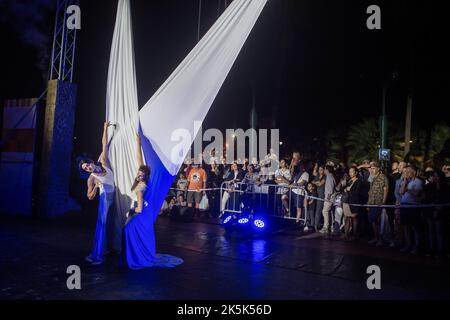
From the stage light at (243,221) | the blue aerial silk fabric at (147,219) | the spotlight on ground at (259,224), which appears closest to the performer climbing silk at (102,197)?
the blue aerial silk fabric at (147,219)

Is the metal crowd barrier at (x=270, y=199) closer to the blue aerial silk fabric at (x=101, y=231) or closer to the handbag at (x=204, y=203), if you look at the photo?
the handbag at (x=204, y=203)

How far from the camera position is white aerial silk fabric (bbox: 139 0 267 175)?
5.61 metres

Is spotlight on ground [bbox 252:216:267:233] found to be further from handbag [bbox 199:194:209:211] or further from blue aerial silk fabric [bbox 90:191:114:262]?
blue aerial silk fabric [bbox 90:191:114:262]

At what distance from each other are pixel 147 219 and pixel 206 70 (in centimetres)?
258

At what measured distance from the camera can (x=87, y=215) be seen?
457 inches

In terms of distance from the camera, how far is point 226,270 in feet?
19.7

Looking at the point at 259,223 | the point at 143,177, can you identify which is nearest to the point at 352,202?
the point at 259,223

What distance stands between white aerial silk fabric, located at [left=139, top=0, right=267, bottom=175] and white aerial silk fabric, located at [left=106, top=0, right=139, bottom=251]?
0.87 meters

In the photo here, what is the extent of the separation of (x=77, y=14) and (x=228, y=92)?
21.3 m

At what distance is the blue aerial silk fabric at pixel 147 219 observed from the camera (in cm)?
593

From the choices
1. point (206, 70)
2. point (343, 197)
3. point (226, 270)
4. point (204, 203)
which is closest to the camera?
point (206, 70)

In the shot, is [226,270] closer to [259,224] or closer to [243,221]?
[243,221]

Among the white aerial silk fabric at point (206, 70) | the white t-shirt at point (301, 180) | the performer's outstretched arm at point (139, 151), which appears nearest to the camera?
the white aerial silk fabric at point (206, 70)

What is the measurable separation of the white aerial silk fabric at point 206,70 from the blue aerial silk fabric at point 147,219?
1.34 ft
